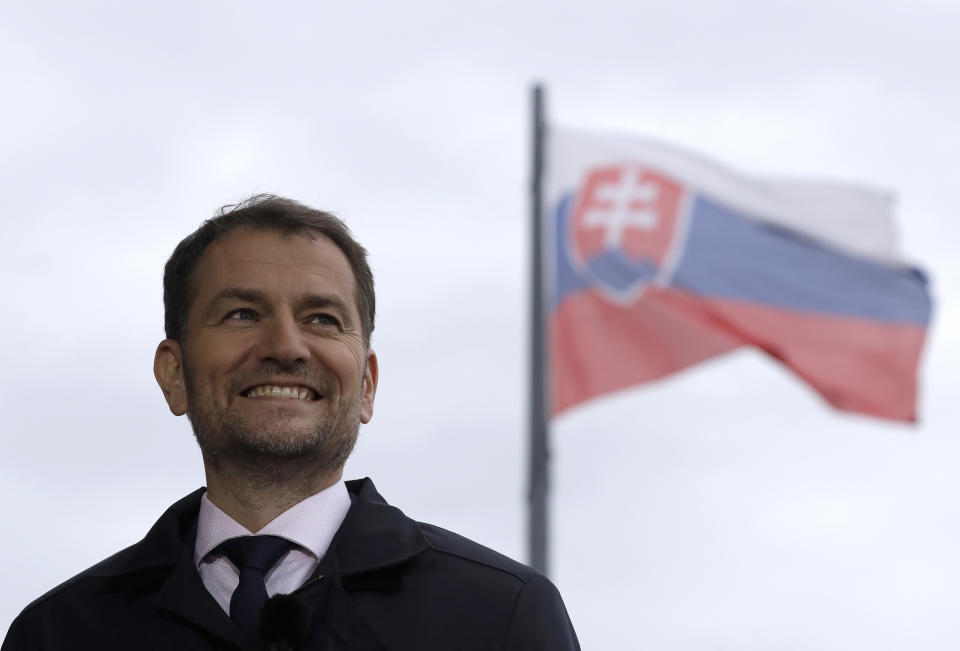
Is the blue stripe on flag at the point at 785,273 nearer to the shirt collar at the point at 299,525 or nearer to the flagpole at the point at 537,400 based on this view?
the flagpole at the point at 537,400

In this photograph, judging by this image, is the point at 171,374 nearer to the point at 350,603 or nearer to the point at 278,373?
the point at 278,373

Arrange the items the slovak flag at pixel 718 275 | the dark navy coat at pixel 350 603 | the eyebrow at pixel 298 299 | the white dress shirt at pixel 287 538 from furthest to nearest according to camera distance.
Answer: the slovak flag at pixel 718 275 → the eyebrow at pixel 298 299 → the white dress shirt at pixel 287 538 → the dark navy coat at pixel 350 603

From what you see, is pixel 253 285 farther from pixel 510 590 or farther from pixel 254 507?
pixel 510 590

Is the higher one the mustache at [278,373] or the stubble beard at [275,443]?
the mustache at [278,373]

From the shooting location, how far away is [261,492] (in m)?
3.33

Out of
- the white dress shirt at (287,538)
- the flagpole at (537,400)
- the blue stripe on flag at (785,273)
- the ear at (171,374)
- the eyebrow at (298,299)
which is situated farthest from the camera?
the blue stripe on flag at (785,273)

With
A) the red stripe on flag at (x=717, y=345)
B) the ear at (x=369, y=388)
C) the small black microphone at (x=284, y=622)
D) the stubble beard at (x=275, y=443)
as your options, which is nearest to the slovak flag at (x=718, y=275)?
the red stripe on flag at (x=717, y=345)

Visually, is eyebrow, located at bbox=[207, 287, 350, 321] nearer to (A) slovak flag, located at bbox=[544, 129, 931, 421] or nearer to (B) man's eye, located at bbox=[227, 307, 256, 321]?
(B) man's eye, located at bbox=[227, 307, 256, 321]

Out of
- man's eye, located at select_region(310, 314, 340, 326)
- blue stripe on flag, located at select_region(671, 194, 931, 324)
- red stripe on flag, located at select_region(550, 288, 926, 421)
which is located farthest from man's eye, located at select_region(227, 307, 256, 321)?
blue stripe on flag, located at select_region(671, 194, 931, 324)

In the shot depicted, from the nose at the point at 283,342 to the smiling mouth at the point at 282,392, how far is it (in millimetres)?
51

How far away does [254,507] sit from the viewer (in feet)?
10.9

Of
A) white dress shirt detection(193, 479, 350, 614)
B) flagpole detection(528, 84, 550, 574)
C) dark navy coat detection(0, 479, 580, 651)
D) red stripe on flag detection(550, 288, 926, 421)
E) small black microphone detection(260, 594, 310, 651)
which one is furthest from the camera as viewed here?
red stripe on flag detection(550, 288, 926, 421)

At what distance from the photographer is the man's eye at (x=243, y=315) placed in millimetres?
3416

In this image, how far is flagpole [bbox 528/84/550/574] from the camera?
428 inches
